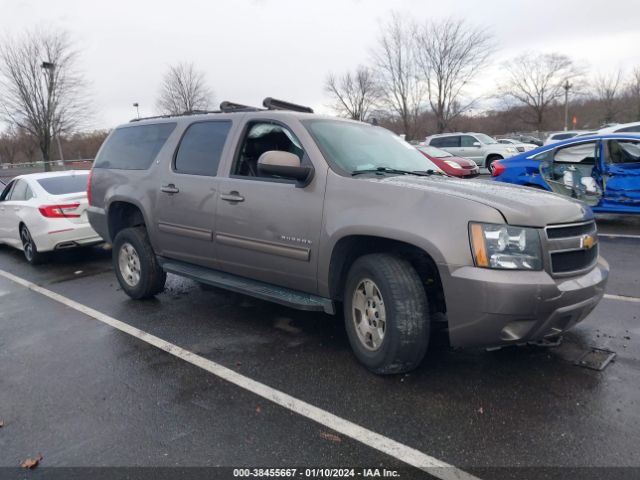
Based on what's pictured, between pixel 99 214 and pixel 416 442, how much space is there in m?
4.67

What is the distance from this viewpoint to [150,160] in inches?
203

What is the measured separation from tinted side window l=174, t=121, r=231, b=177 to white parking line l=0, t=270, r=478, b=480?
1600 mm

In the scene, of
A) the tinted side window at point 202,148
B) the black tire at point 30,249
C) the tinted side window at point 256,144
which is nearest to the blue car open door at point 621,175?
the tinted side window at point 256,144

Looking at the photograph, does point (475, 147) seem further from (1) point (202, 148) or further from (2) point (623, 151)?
(1) point (202, 148)

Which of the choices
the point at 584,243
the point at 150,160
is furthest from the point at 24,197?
the point at 584,243

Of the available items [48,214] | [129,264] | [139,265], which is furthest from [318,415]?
[48,214]

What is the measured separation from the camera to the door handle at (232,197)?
4113 millimetres

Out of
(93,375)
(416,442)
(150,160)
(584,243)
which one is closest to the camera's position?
(416,442)

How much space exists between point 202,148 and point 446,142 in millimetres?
18712

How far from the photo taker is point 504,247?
287cm

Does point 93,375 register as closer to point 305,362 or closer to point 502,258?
point 305,362

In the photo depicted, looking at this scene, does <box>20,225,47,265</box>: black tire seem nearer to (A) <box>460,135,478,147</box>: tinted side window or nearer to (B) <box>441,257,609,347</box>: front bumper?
(B) <box>441,257,609,347</box>: front bumper

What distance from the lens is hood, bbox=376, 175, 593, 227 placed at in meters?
2.92

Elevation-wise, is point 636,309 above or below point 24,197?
below
